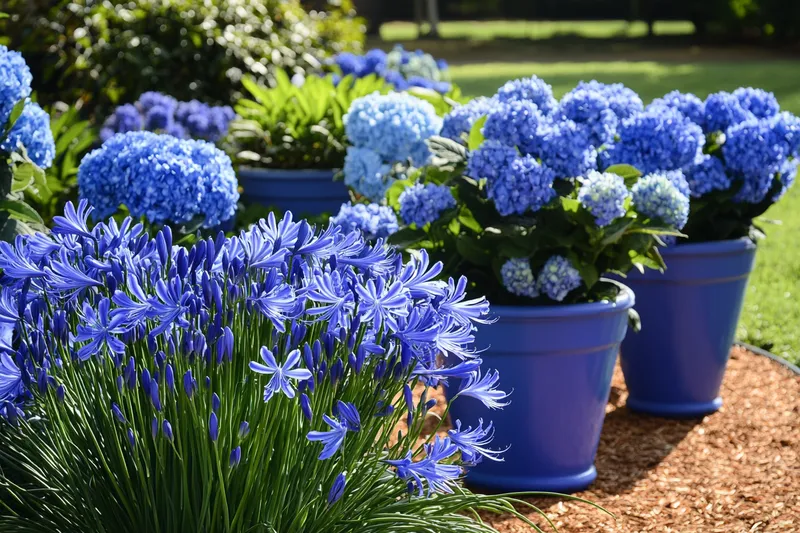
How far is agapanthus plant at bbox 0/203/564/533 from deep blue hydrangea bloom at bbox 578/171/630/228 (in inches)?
38.3

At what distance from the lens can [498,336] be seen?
9.92 feet

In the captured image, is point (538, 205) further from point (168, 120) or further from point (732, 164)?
point (168, 120)

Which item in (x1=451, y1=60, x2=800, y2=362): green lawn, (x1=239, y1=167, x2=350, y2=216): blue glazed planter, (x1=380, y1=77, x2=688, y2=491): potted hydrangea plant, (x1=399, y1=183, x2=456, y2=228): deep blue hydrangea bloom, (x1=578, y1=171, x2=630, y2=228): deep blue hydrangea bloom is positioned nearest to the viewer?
(x1=578, y1=171, x2=630, y2=228): deep blue hydrangea bloom

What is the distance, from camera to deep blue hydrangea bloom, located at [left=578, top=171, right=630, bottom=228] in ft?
9.43

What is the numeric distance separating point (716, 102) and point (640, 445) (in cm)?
132

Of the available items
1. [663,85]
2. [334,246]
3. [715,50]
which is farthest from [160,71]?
[715,50]

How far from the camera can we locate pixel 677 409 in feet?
12.7

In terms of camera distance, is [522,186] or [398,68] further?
[398,68]

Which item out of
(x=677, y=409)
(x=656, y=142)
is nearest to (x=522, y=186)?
(x=656, y=142)

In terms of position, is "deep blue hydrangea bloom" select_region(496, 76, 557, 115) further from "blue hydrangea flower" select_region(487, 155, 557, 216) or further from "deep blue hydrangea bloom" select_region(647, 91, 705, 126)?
"deep blue hydrangea bloom" select_region(647, 91, 705, 126)

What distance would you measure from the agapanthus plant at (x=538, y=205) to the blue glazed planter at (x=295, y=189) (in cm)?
130

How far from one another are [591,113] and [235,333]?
1.72 m

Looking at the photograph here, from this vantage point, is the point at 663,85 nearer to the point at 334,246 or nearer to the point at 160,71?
the point at 160,71

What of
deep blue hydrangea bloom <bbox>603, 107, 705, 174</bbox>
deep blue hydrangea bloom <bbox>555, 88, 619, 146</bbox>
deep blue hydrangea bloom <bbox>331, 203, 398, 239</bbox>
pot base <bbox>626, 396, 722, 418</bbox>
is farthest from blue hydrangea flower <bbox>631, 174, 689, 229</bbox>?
pot base <bbox>626, 396, 722, 418</bbox>
